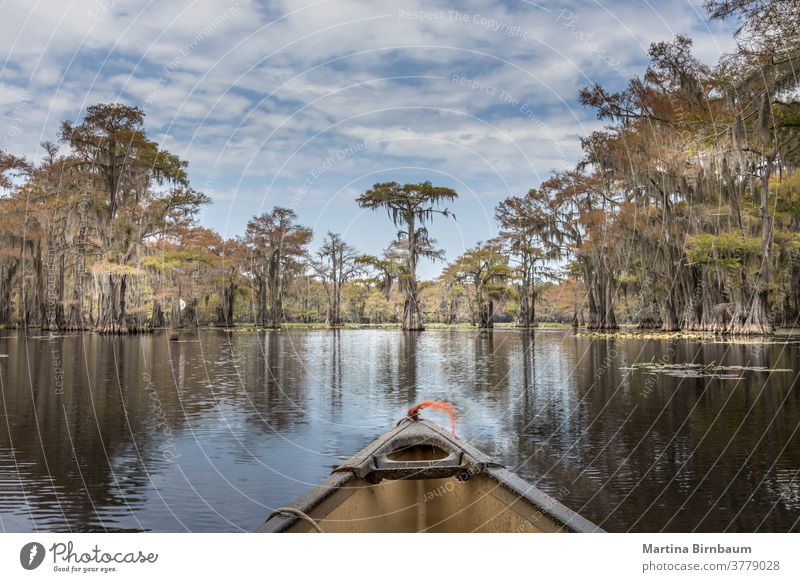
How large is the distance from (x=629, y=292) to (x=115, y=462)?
1705 inches

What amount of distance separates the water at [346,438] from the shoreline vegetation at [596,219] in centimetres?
1193

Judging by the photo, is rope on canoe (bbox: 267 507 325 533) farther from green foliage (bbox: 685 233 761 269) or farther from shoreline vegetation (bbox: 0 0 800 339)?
green foliage (bbox: 685 233 761 269)

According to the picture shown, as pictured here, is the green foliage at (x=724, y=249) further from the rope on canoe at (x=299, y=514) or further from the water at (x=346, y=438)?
the rope on canoe at (x=299, y=514)

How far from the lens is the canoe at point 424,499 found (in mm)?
4617

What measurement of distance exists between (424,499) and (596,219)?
37958 mm

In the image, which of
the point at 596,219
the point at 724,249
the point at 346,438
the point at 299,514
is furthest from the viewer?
the point at 596,219

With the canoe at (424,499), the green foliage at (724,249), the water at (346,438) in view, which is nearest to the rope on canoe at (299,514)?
the canoe at (424,499)

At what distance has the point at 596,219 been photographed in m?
40.3

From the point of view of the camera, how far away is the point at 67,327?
148ft

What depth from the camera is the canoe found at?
182 inches

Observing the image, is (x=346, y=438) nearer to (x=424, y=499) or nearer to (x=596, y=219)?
(x=424, y=499)

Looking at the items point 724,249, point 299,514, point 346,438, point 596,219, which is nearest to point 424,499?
point 299,514

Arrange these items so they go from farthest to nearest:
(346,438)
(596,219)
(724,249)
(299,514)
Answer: (596,219), (724,249), (346,438), (299,514)
